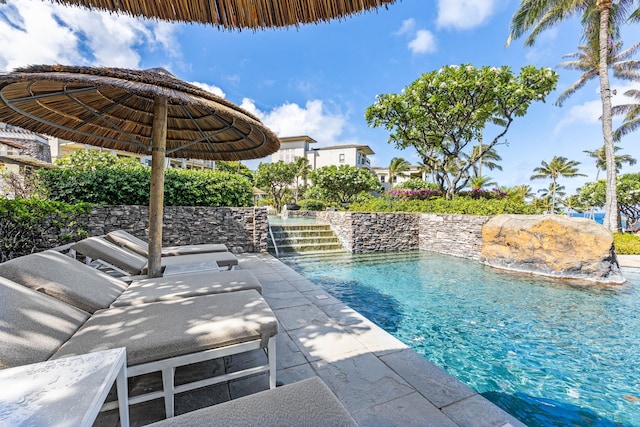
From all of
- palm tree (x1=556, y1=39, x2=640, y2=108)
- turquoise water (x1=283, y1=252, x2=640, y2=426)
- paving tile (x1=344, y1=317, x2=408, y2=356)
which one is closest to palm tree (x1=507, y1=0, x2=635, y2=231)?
palm tree (x1=556, y1=39, x2=640, y2=108)

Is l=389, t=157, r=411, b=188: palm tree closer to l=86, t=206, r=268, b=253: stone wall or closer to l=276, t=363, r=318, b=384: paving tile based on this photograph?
l=86, t=206, r=268, b=253: stone wall

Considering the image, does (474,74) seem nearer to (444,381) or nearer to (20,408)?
(444,381)

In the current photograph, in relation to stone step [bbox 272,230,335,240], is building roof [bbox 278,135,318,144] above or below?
above

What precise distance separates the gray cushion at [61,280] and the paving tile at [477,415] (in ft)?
9.63

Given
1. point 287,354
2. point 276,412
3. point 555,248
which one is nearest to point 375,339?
point 287,354

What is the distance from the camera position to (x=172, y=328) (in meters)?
1.82

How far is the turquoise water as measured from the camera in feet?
7.86

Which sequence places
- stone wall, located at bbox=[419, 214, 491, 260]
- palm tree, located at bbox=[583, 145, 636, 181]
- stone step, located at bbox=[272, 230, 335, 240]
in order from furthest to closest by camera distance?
palm tree, located at bbox=[583, 145, 636, 181], stone step, located at bbox=[272, 230, 335, 240], stone wall, located at bbox=[419, 214, 491, 260]

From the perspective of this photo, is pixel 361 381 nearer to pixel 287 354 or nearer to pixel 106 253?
pixel 287 354

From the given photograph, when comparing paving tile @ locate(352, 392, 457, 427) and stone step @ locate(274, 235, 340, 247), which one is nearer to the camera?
paving tile @ locate(352, 392, 457, 427)

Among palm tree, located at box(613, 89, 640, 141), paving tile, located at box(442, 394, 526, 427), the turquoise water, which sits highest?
palm tree, located at box(613, 89, 640, 141)

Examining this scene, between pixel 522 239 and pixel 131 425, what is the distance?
8.98m

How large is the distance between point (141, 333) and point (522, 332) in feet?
14.9

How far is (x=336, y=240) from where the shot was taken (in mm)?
10461
